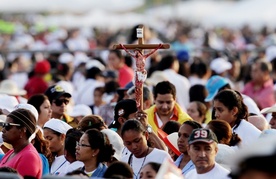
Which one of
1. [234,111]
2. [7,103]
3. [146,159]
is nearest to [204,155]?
Result: [146,159]

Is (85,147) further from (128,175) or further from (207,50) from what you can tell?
(207,50)

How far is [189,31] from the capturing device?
162 feet

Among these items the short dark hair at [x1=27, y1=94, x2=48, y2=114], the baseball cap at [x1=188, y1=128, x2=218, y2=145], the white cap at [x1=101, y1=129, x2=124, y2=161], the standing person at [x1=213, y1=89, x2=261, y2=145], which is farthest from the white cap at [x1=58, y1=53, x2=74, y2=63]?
the baseball cap at [x1=188, y1=128, x2=218, y2=145]

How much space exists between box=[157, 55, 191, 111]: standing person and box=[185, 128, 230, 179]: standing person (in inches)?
250

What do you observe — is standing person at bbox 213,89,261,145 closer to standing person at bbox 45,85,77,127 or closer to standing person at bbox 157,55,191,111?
standing person at bbox 45,85,77,127

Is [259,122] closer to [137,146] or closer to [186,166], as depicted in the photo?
[186,166]

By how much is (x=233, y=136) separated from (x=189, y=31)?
3922 centimetres

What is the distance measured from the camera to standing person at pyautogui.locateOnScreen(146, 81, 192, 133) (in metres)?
11.9

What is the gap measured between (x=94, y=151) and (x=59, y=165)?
127cm

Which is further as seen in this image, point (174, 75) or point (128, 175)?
point (174, 75)

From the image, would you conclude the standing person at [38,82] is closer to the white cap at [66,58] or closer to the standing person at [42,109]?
the white cap at [66,58]

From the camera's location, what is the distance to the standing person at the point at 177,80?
1559 centimetres

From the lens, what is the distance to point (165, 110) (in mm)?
11867

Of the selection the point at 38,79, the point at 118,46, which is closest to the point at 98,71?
the point at 38,79
